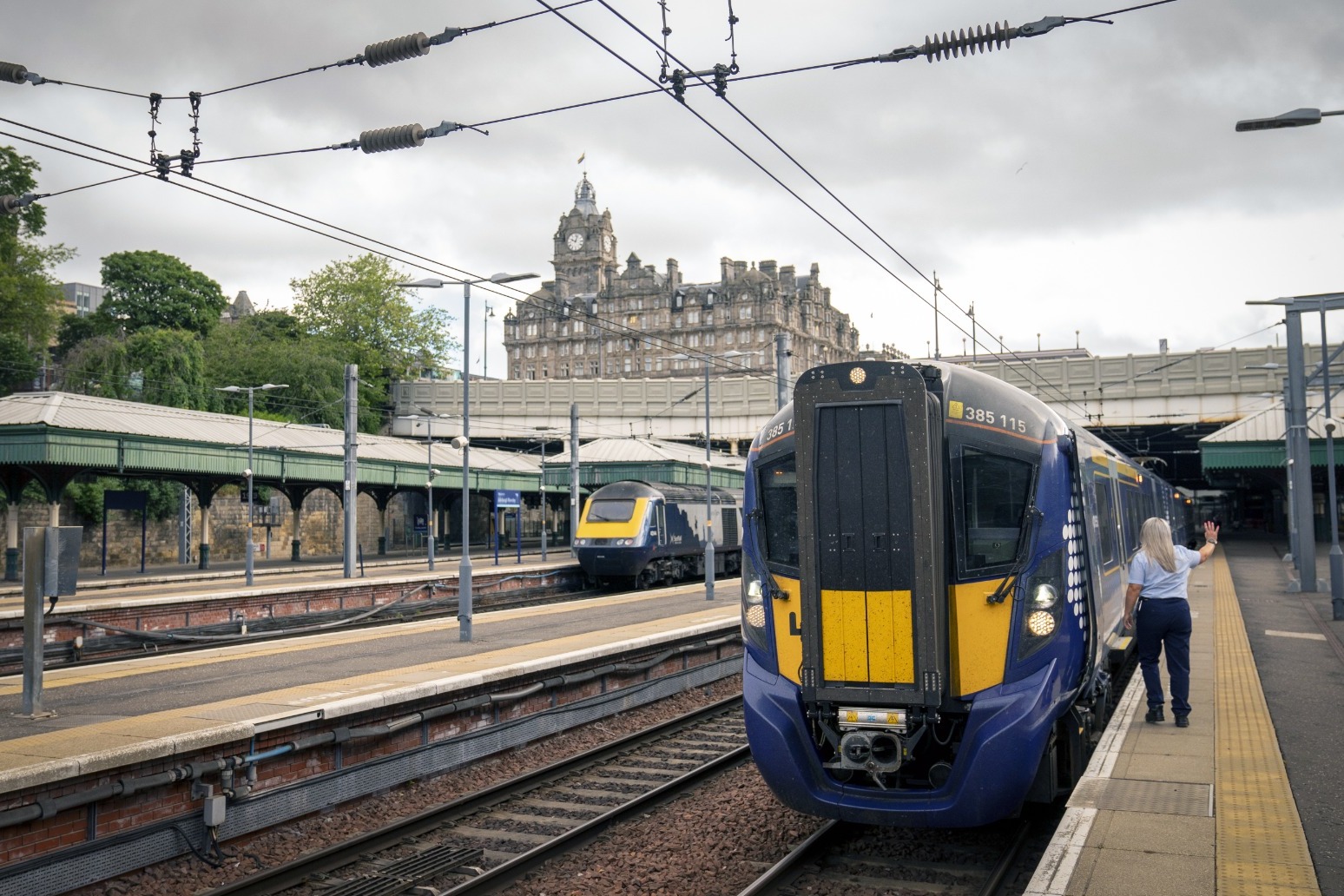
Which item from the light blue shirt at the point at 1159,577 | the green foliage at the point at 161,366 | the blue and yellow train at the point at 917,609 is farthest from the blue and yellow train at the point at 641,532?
the green foliage at the point at 161,366

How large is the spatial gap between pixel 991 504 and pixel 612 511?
23565 mm

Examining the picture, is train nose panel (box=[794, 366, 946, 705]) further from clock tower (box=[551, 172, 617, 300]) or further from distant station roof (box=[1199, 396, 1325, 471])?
clock tower (box=[551, 172, 617, 300])

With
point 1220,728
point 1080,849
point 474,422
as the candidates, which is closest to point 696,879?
point 1080,849

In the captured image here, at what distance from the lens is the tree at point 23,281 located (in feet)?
140

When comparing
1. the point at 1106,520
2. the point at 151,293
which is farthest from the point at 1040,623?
the point at 151,293

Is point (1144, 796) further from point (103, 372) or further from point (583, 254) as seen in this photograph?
point (583, 254)

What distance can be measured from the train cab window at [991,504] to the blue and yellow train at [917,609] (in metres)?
0.01

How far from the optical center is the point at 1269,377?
152 feet

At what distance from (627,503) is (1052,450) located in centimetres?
2328

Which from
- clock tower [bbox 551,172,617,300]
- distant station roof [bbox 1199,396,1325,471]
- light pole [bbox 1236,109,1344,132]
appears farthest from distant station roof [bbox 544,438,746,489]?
clock tower [bbox 551,172,617,300]

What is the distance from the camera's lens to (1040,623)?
7.04m

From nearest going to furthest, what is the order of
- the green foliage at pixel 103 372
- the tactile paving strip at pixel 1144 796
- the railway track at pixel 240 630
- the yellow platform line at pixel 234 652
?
1. the tactile paving strip at pixel 1144 796
2. the yellow platform line at pixel 234 652
3. the railway track at pixel 240 630
4. the green foliage at pixel 103 372

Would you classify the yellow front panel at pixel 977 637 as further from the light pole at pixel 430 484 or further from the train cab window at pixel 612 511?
the light pole at pixel 430 484

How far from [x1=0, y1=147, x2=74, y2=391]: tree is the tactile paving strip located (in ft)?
144
